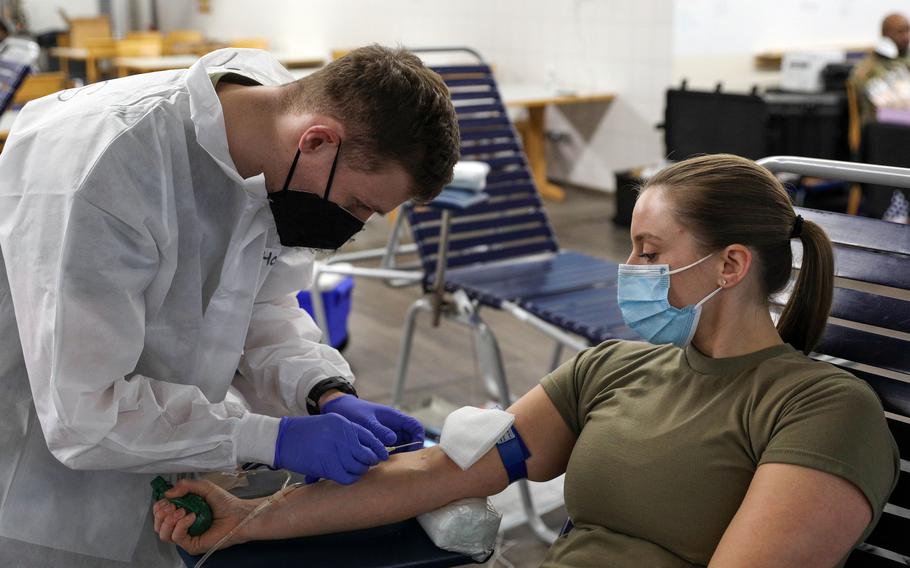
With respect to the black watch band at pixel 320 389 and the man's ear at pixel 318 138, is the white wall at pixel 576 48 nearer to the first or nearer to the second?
the black watch band at pixel 320 389

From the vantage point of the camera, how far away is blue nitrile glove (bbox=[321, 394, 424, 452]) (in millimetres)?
1491

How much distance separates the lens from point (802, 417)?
120cm

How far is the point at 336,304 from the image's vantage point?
3588mm

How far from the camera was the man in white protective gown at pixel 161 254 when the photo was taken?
121 cm

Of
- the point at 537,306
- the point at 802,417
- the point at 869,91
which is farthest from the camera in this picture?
the point at 869,91

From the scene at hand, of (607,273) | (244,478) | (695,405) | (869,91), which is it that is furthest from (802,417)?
(869,91)

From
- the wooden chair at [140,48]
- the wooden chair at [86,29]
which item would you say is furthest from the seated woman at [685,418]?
the wooden chair at [86,29]

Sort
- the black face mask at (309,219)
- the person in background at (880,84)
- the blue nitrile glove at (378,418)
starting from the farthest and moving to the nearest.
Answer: the person in background at (880,84) < the blue nitrile glove at (378,418) < the black face mask at (309,219)

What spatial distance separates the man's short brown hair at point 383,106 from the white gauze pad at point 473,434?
360 mm

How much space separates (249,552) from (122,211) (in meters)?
0.48

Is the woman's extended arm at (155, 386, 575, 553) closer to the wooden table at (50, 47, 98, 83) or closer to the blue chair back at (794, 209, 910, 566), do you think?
the blue chair back at (794, 209, 910, 566)

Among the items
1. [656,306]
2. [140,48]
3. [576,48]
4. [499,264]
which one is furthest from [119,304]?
[140,48]

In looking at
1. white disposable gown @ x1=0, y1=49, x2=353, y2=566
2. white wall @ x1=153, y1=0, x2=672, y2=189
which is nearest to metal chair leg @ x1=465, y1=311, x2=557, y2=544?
white disposable gown @ x1=0, y1=49, x2=353, y2=566

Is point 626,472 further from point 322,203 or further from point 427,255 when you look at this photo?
point 427,255
